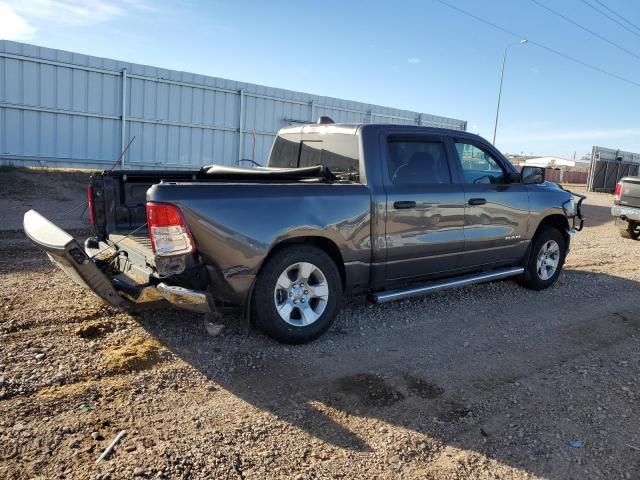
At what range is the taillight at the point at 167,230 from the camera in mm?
3779

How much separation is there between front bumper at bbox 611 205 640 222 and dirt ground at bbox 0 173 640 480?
740 centimetres

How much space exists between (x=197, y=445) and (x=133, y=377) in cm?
101

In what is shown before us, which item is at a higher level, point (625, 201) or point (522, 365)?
point (625, 201)

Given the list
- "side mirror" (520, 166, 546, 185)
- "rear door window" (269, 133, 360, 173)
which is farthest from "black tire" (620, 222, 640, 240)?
"rear door window" (269, 133, 360, 173)

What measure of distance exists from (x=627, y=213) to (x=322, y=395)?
1109 cm

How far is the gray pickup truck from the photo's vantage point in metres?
3.94

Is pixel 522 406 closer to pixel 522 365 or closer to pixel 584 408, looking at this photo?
pixel 584 408

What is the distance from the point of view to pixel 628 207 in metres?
12.3

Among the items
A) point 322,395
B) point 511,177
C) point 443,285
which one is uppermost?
point 511,177

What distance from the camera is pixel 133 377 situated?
382 centimetres

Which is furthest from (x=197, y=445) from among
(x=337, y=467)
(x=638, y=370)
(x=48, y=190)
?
(x=48, y=190)

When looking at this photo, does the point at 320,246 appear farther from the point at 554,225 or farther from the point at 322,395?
the point at 554,225

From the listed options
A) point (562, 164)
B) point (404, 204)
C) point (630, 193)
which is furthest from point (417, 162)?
point (562, 164)

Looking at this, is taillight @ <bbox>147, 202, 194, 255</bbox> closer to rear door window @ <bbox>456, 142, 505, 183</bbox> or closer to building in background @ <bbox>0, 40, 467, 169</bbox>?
rear door window @ <bbox>456, 142, 505, 183</bbox>
